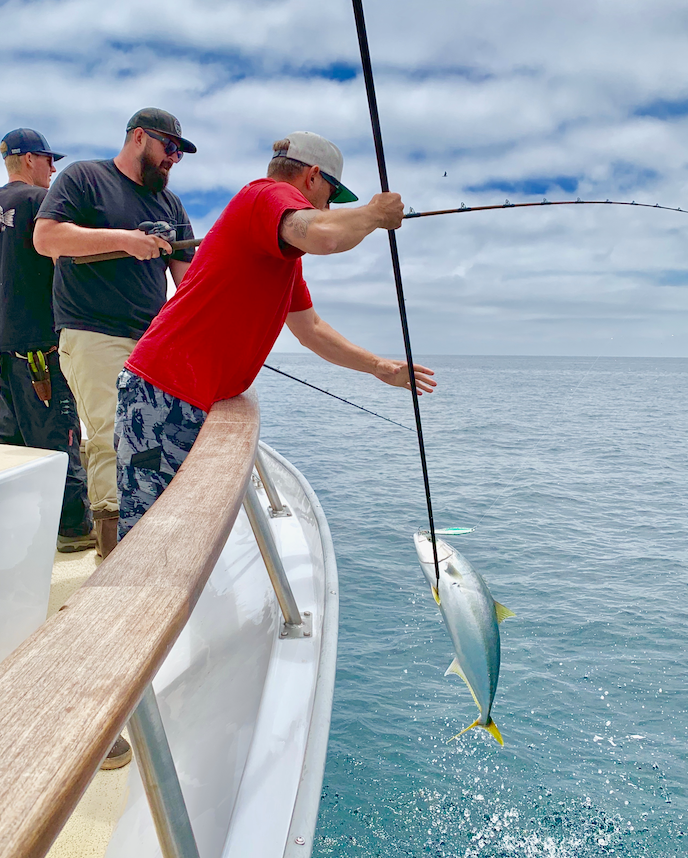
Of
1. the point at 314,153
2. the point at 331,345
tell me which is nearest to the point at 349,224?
the point at 314,153

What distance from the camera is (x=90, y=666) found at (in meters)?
0.63

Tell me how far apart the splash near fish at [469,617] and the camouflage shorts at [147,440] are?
0.81m

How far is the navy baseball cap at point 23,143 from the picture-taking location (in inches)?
131

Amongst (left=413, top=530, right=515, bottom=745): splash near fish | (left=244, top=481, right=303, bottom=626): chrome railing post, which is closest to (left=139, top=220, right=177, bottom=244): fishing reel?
(left=244, top=481, right=303, bottom=626): chrome railing post

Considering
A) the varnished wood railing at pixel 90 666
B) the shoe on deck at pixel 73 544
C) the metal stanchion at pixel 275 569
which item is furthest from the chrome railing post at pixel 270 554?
the shoe on deck at pixel 73 544

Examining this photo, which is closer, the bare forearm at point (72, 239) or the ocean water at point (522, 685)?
the bare forearm at point (72, 239)

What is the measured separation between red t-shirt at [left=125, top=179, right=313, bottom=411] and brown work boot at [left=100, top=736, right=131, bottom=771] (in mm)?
1003

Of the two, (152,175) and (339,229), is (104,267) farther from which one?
(339,229)

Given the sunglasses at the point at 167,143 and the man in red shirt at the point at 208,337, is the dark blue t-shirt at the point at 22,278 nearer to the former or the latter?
the sunglasses at the point at 167,143

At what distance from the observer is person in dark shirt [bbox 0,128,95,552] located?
3.21m

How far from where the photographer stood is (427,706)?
195 inches

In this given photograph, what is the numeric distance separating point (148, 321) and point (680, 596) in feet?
23.0

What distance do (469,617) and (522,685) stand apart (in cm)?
375

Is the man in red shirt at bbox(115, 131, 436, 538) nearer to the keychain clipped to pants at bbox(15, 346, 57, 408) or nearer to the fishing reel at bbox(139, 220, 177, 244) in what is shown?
the fishing reel at bbox(139, 220, 177, 244)
